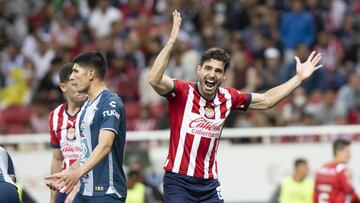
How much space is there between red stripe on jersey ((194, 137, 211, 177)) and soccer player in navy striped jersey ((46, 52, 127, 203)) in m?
0.81

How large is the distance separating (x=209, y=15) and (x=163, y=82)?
12.5 meters

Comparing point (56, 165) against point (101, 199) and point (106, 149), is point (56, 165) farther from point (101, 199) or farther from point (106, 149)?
point (106, 149)

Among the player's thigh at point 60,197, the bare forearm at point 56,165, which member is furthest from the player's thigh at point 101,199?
the bare forearm at point 56,165

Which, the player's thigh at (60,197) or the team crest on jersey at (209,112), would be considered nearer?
the team crest on jersey at (209,112)

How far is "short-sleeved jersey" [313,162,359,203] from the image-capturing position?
15852 millimetres

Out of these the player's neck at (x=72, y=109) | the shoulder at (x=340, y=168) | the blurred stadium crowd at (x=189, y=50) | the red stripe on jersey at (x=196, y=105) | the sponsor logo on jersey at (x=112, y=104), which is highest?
the blurred stadium crowd at (x=189, y=50)

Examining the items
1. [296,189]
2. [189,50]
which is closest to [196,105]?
[296,189]

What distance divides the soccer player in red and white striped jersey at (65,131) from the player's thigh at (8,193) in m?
1.71

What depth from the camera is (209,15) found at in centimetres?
2338

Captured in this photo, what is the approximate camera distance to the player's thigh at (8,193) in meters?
10.5

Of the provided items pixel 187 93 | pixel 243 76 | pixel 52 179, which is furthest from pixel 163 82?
pixel 243 76

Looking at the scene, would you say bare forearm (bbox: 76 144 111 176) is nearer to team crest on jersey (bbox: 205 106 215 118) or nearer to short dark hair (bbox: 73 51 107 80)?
short dark hair (bbox: 73 51 107 80)

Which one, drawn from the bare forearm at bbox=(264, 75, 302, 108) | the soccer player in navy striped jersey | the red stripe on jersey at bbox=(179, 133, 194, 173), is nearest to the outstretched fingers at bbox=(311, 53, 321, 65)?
the bare forearm at bbox=(264, 75, 302, 108)

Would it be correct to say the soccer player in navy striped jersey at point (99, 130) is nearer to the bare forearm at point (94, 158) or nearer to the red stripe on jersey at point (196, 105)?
the bare forearm at point (94, 158)
